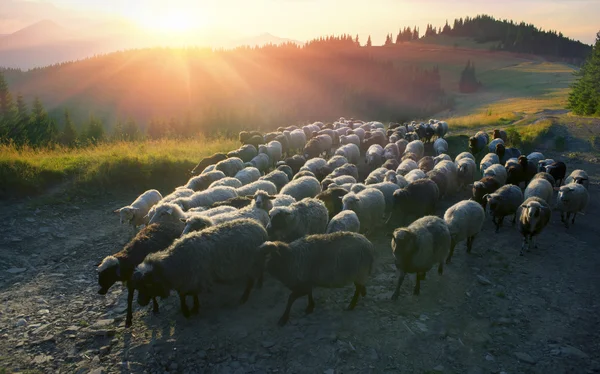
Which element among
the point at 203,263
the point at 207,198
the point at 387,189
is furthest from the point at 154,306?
the point at 387,189

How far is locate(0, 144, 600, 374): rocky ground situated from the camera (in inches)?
253

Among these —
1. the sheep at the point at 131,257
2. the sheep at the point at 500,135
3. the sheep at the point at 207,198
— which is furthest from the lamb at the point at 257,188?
the sheep at the point at 500,135

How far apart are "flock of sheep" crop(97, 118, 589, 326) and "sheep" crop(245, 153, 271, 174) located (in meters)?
0.07

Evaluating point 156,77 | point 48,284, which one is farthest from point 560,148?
point 156,77

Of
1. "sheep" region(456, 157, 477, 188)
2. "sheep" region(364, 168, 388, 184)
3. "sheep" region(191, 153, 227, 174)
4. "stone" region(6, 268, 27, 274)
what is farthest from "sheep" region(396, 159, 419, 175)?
"stone" region(6, 268, 27, 274)

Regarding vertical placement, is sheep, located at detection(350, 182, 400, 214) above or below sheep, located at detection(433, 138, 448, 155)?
below

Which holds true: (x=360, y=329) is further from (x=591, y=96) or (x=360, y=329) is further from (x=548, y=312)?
(x=591, y=96)

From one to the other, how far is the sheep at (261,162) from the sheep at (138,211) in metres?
5.81

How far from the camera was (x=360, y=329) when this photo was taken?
7137 mm

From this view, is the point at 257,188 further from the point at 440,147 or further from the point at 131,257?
the point at 440,147

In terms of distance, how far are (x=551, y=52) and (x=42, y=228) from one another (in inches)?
7489

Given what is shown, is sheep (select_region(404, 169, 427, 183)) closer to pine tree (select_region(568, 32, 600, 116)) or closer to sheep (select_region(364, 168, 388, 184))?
sheep (select_region(364, 168, 388, 184))

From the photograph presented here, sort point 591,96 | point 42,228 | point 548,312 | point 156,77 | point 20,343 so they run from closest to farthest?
point 20,343 < point 548,312 < point 42,228 < point 591,96 < point 156,77

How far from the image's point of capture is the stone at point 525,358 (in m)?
6.56
